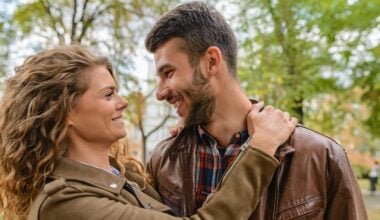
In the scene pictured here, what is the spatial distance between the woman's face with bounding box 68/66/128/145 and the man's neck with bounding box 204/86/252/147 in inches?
15.9

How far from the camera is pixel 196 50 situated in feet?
6.94

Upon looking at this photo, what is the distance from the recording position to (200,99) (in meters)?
2.09

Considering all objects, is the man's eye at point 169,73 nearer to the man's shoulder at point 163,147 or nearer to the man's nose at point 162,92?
the man's nose at point 162,92

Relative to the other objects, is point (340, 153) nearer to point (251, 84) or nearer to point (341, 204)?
point (341, 204)

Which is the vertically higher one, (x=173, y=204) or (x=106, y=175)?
(x=106, y=175)

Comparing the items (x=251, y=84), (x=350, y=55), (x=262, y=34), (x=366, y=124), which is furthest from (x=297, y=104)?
(x=350, y=55)

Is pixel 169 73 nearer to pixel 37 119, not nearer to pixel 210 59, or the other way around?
pixel 210 59

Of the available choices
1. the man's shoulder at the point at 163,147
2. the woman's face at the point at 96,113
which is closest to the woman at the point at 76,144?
the woman's face at the point at 96,113

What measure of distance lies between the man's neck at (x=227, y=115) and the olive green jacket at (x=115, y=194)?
0.90ft

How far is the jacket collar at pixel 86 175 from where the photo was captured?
185cm

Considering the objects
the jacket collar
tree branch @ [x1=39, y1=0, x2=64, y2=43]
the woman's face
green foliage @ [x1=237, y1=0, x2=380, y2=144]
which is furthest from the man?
tree branch @ [x1=39, y1=0, x2=64, y2=43]

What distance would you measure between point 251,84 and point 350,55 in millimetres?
5130

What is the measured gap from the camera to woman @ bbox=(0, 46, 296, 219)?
5.87 ft

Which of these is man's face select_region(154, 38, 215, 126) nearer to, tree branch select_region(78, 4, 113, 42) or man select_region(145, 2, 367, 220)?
man select_region(145, 2, 367, 220)
